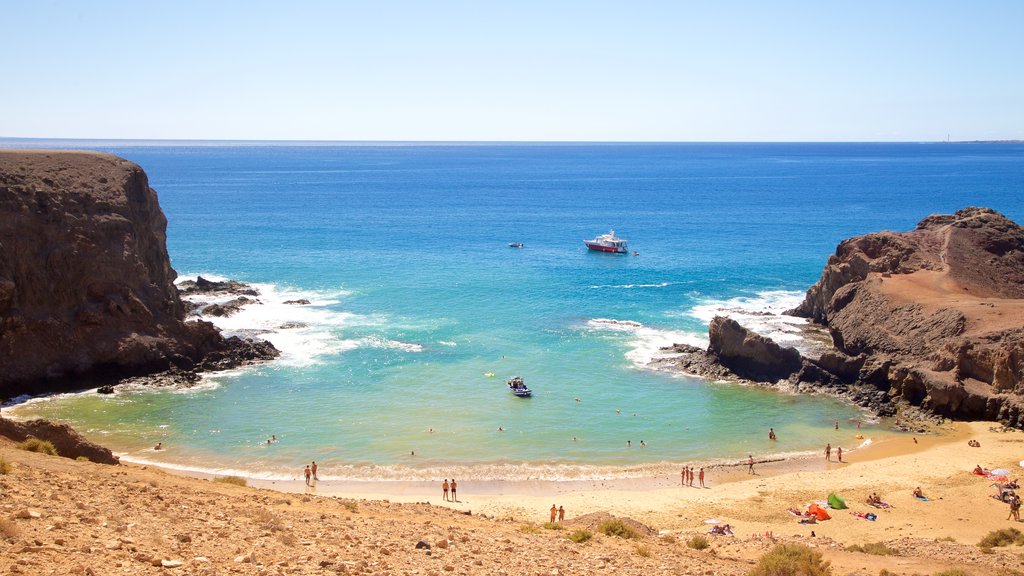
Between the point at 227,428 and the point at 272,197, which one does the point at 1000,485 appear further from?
the point at 272,197

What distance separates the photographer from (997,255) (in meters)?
57.2

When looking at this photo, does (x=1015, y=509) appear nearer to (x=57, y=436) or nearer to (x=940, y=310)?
(x=940, y=310)

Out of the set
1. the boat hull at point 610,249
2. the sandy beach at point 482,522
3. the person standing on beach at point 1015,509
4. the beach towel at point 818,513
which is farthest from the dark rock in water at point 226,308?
the person standing on beach at point 1015,509

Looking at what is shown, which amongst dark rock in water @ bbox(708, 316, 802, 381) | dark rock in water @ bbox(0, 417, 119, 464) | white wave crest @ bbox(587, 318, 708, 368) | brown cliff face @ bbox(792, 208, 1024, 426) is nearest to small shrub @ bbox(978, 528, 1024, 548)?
brown cliff face @ bbox(792, 208, 1024, 426)

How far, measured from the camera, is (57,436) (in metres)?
25.9

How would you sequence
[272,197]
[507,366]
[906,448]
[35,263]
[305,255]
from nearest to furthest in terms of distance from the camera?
[906,448] < [35,263] < [507,366] < [305,255] < [272,197]

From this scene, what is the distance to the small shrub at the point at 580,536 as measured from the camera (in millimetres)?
20719

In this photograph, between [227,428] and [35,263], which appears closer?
[227,428]

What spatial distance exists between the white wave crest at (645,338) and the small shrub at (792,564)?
3059 cm

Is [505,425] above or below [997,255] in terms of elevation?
below

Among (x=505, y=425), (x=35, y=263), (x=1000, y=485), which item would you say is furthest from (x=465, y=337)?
(x=1000, y=485)

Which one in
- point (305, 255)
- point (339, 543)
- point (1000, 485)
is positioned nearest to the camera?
point (339, 543)

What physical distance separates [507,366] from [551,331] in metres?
8.72

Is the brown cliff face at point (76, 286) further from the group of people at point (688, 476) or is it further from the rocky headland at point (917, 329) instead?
the rocky headland at point (917, 329)
